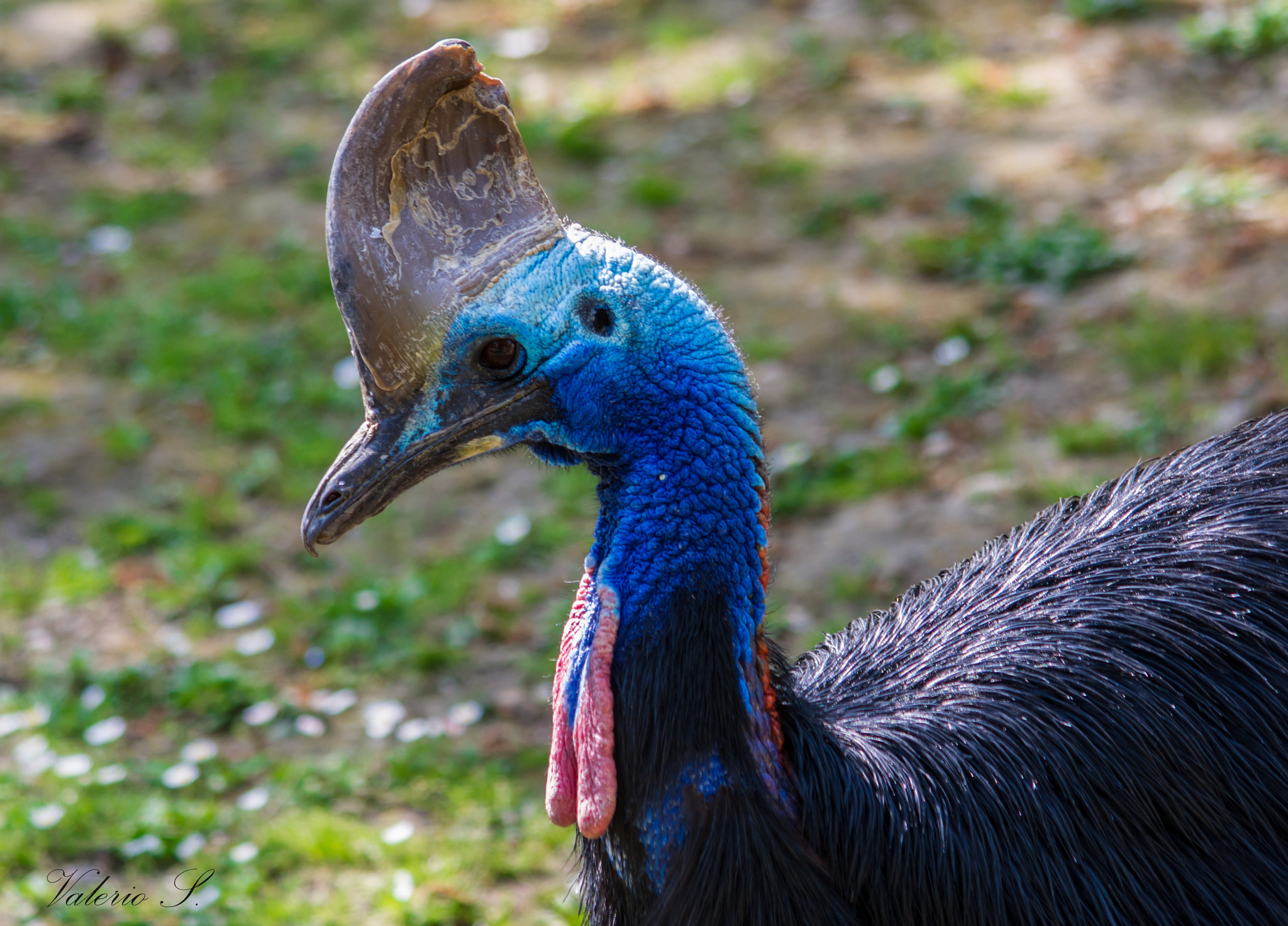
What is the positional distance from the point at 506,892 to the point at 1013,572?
145 centimetres

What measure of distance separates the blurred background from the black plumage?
0.66m

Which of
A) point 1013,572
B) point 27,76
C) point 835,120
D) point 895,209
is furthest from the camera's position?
point 27,76

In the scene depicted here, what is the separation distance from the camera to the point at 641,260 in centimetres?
206

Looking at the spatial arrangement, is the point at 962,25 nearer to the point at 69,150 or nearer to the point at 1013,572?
the point at 69,150

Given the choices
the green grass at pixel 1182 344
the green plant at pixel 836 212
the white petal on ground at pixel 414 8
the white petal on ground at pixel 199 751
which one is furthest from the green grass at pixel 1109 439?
the white petal on ground at pixel 414 8

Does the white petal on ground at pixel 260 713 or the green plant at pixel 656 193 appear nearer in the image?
the white petal on ground at pixel 260 713

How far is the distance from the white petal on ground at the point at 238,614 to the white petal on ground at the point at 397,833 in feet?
3.34

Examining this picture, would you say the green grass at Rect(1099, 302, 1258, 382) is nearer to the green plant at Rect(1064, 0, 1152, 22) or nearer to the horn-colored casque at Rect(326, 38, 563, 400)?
the green plant at Rect(1064, 0, 1152, 22)

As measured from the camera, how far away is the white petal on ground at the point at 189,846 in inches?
132

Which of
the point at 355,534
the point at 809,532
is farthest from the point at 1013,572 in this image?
the point at 355,534

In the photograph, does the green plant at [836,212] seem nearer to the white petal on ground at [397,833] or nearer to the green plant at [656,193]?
the green plant at [656,193]

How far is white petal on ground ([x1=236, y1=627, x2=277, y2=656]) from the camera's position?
160 inches

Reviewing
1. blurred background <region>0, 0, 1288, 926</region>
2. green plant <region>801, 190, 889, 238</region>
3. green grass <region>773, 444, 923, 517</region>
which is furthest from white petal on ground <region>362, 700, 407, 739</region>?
green plant <region>801, 190, 889, 238</region>

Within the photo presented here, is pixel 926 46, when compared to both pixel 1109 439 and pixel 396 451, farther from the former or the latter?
pixel 396 451
